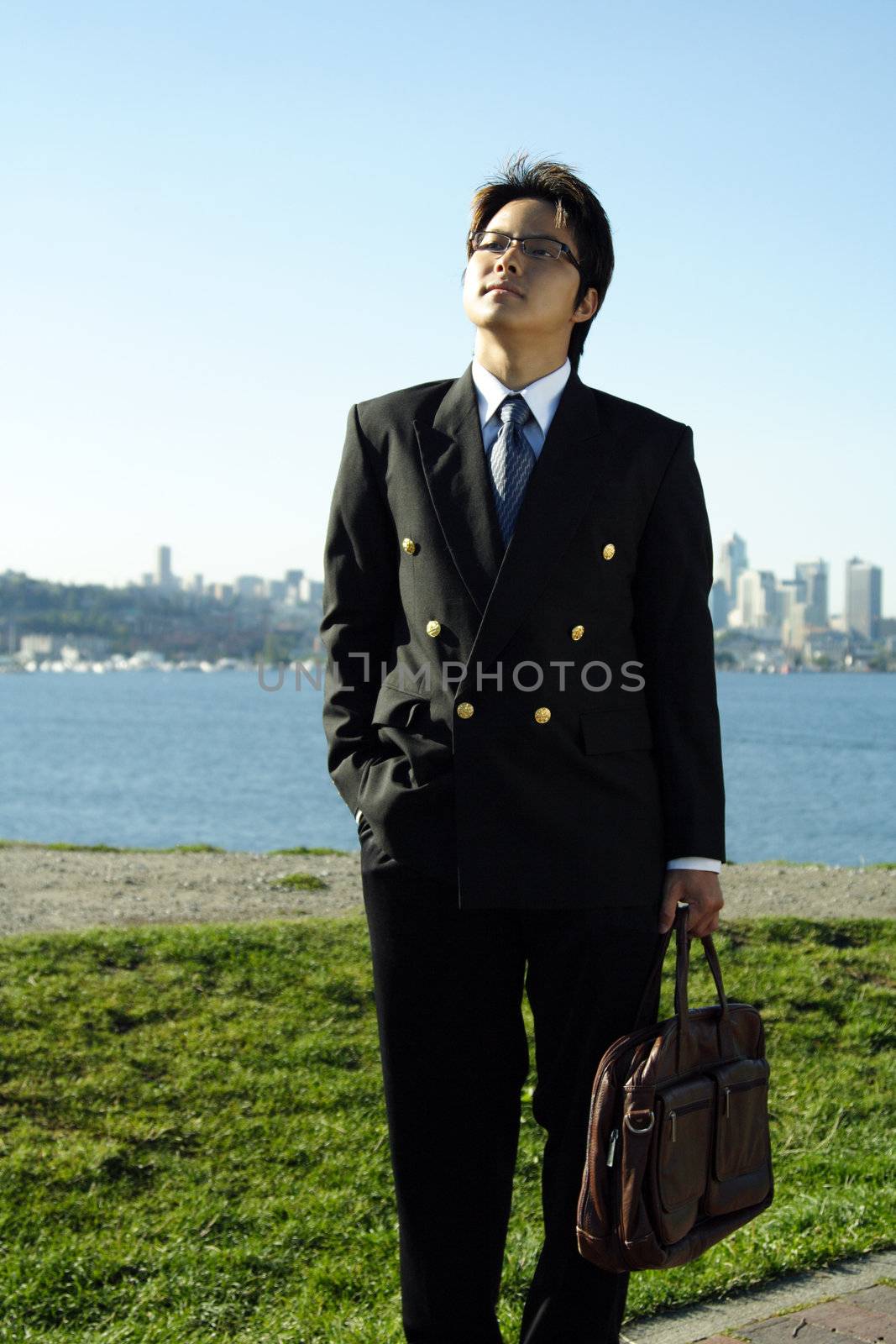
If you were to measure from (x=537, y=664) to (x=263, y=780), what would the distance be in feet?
179

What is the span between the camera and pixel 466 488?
268 centimetres

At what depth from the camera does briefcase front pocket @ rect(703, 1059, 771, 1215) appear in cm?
252

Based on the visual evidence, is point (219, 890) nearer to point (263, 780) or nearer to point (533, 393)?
point (533, 393)

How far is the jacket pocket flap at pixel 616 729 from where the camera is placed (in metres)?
2.57

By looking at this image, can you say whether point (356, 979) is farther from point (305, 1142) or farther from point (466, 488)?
point (466, 488)

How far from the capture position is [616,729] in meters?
2.60

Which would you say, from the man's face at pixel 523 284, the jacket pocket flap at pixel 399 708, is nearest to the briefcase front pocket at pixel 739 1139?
the jacket pocket flap at pixel 399 708

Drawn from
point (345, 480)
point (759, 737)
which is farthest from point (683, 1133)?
point (759, 737)

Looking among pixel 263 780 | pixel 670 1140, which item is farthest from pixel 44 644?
pixel 670 1140

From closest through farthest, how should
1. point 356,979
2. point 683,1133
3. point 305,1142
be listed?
point 683,1133 < point 305,1142 < point 356,979

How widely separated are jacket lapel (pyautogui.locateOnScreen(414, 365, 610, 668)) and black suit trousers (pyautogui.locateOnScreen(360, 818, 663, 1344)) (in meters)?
0.51

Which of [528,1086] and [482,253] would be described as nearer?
[482,253]

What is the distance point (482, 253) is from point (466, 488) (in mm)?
473

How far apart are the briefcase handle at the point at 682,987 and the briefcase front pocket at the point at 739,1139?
0.23ft
